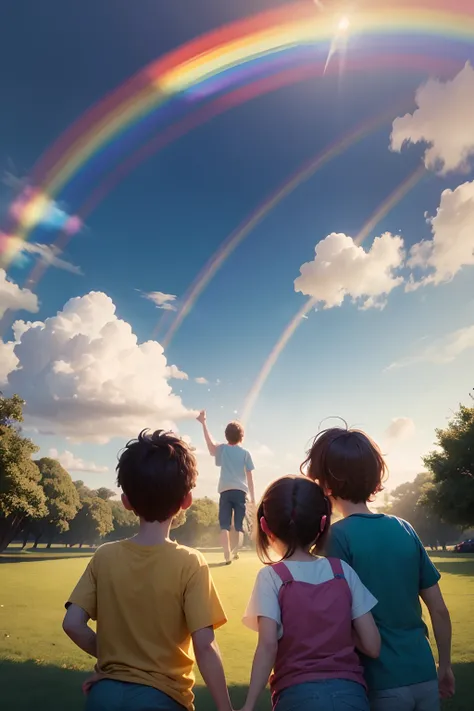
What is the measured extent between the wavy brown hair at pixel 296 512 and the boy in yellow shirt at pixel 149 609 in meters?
0.54

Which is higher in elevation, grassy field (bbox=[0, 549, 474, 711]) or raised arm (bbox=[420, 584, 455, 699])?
raised arm (bbox=[420, 584, 455, 699])

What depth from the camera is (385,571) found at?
3359 mm

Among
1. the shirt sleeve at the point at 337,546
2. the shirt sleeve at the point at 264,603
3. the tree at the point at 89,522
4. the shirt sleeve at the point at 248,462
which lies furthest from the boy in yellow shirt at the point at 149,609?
the tree at the point at 89,522

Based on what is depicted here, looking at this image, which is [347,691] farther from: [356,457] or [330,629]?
[356,457]

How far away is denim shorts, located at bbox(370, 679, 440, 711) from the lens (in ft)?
10.2

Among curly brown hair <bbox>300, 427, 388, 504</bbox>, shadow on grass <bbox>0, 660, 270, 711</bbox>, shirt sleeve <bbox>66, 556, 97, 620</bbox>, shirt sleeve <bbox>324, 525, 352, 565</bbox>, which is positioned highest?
curly brown hair <bbox>300, 427, 388, 504</bbox>

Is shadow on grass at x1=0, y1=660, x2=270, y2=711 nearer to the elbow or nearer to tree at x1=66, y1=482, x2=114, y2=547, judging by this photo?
the elbow

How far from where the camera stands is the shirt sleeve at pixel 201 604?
9.92 ft

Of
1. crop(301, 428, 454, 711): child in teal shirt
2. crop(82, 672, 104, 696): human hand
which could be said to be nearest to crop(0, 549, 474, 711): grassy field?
crop(82, 672, 104, 696): human hand

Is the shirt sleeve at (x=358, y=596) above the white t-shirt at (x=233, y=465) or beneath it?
beneath

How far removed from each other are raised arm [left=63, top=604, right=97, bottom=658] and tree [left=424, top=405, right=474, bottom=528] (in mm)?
39731

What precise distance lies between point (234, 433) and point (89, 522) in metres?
87.1

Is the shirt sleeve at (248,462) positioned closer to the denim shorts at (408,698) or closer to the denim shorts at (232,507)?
the denim shorts at (232,507)

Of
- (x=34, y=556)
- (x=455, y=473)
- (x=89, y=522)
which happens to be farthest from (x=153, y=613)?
(x=89, y=522)
